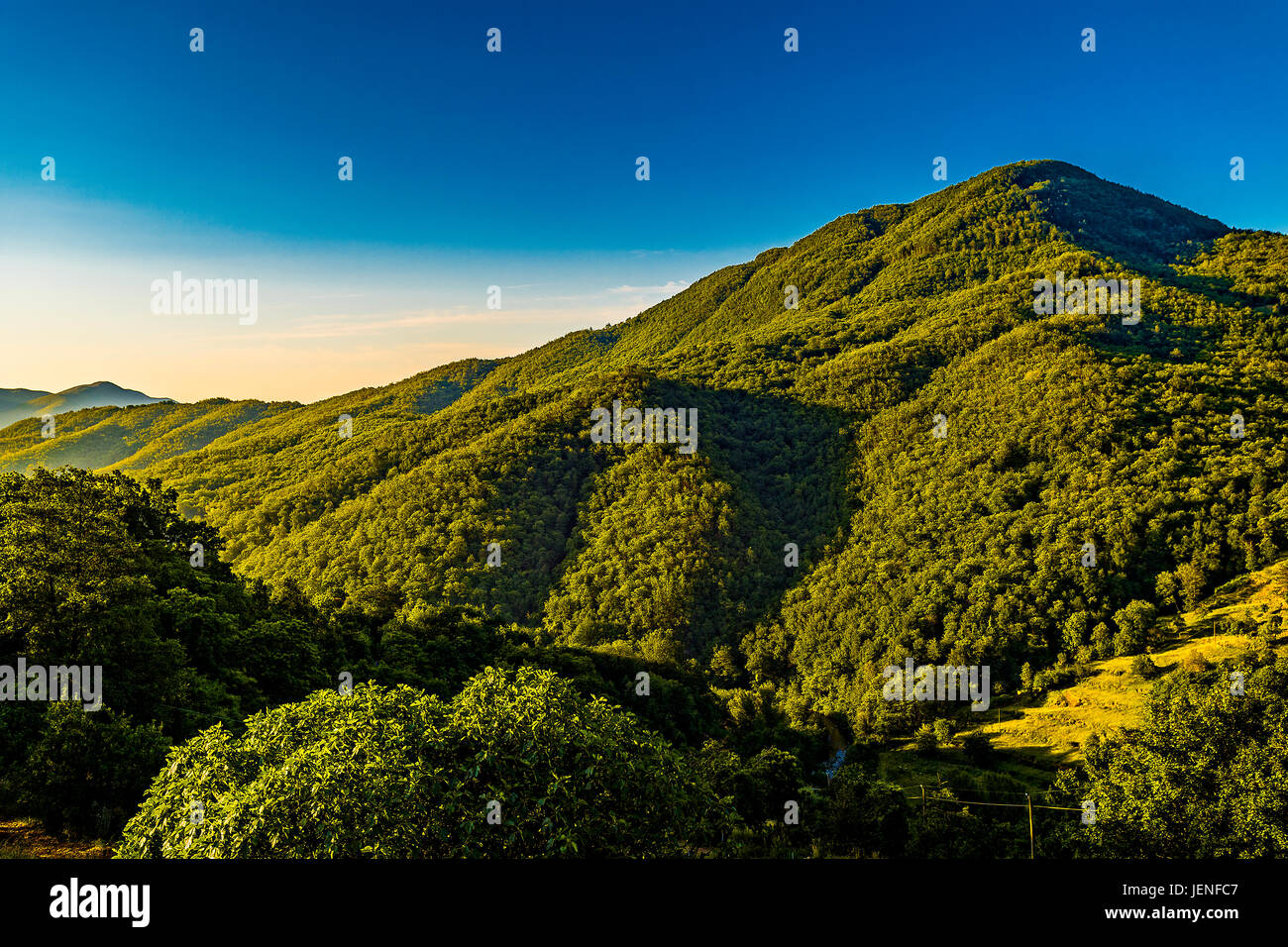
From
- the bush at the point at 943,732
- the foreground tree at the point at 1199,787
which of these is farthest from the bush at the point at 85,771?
the bush at the point at 943,732

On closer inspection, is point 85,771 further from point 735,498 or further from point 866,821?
point 735,498

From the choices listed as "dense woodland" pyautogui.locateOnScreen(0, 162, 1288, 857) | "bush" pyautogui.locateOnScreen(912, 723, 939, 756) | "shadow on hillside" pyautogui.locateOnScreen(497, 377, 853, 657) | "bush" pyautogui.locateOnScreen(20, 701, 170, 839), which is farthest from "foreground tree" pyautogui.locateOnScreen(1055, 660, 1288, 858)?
"shadow on hillside" pyautogui.locateOnScreen(497, 377, 853, 657)

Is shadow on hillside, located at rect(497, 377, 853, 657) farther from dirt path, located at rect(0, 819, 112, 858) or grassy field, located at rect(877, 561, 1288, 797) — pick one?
dirt path, located at rect(0, 819, 112, 858)

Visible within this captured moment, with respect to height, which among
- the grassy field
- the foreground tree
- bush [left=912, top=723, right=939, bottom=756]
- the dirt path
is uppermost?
the dirt path

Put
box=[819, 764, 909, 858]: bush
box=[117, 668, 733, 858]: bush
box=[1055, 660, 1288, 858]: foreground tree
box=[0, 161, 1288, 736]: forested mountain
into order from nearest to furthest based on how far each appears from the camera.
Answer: box=[117, 668, 733, 858]: bush < box=[1055, 660, 1288, 858]: foreground tree < box=[819, 764, 909, 858]: bush < box=[0, 161, 1288, 736]: forested mountain

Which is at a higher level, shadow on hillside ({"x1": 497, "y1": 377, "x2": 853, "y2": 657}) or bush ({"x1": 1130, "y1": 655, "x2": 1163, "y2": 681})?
shadow on hillside ({"x1": 497, "y1": 377, "x2": 853, "y2": 657})

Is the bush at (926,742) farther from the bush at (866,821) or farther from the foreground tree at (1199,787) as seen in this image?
the bush at (866,821)
